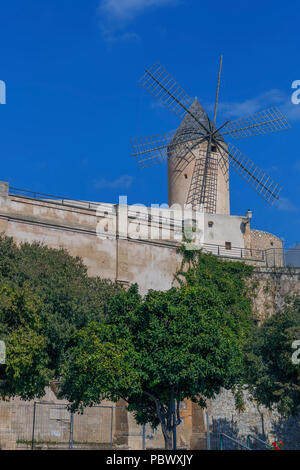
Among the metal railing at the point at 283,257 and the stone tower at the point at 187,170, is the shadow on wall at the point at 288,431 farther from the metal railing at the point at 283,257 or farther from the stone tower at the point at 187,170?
the stone tower at the point at 187,170

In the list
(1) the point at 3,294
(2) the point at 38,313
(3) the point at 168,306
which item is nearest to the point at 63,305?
(2) the point at 38,313

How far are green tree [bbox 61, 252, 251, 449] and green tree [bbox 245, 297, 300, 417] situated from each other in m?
3.86

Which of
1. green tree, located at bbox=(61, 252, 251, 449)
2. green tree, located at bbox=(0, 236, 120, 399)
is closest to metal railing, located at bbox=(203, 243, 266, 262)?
green tree, located at bbox=(0, 236, 120, 399)

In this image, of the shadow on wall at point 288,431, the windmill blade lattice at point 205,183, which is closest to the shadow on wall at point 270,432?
the shadow on wall at point 288,431

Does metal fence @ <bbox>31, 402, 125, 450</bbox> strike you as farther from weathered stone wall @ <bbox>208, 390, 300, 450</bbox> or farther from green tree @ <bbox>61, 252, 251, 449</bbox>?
weathered stone wall @ <bbox>208, 390, 300, 450</bbox>

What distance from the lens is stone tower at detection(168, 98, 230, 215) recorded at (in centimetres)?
4575

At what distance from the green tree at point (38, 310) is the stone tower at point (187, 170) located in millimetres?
16955

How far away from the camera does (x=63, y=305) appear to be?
1014 inches

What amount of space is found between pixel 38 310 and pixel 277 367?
9716 millimetres

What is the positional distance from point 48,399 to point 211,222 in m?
16.4

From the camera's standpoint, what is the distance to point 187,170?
151 feet

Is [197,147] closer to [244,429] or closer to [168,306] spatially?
[244,429]

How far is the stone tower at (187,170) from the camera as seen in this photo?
150 feet

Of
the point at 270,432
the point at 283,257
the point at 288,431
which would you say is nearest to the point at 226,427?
the point at 270,432
